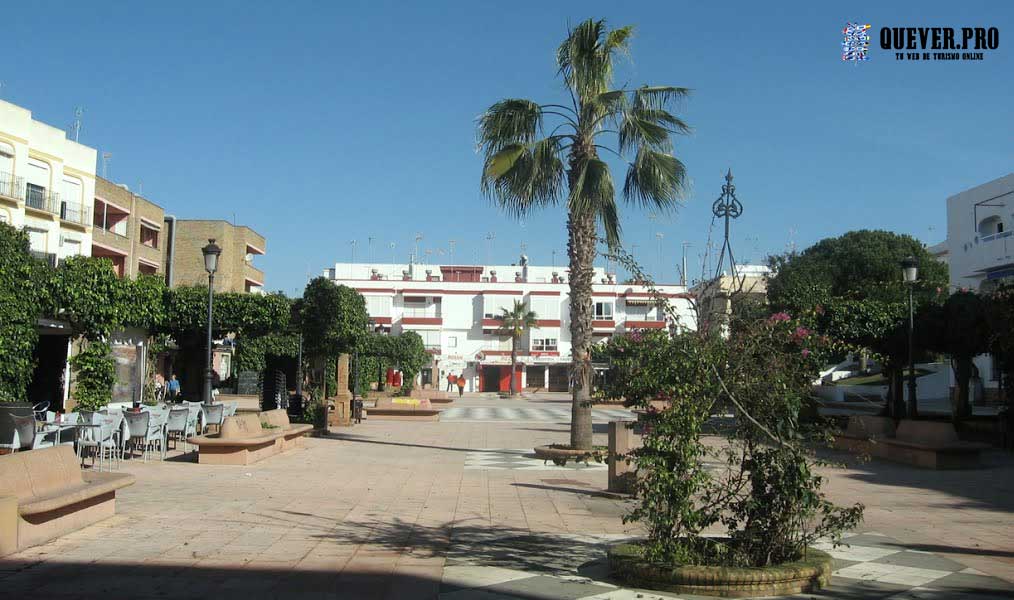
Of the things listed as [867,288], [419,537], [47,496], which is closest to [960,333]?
[867,288]

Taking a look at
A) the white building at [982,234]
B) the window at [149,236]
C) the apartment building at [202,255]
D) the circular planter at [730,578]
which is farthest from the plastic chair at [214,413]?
the apartment building at [202,255]

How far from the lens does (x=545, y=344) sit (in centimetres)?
7531

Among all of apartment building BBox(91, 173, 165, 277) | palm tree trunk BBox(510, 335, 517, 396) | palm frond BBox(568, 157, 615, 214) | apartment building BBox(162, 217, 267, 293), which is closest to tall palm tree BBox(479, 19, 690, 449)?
palm frond BBox(568, 157, 615, 214)

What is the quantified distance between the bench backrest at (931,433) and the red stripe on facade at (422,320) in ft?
199

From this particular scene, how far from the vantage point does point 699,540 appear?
678cm

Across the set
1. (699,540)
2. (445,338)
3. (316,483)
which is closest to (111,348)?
(316,483)

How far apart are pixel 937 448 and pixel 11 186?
37.0 m

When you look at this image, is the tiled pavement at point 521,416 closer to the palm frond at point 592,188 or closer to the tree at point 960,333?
the tree at point 960,333

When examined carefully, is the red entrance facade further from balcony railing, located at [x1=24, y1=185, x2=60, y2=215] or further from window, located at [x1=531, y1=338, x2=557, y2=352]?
balcony railing, located at [x1=24, y1=185, x2=60, y2=215]

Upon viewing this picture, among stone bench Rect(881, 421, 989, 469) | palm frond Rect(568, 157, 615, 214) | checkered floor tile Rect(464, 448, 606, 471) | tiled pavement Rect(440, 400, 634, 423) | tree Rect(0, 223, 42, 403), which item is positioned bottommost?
tiled pavement Rect(440, 400, 634, 423)

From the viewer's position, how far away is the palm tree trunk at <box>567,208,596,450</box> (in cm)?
1577

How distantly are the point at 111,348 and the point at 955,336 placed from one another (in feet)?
68.7

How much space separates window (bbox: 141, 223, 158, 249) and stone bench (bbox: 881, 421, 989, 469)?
154 ft

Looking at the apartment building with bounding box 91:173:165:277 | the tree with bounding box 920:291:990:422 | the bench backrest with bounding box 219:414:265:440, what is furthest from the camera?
the apartment building with bounding box 91:173:165:277
